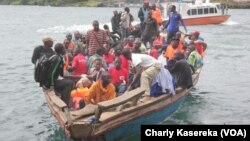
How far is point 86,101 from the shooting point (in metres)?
10.4

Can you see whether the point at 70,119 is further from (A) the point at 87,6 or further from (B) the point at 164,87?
(A) the point at 87,6

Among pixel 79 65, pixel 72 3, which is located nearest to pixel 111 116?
pixel 79 65

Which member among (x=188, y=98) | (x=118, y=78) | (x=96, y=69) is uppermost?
(x=96, y=69)

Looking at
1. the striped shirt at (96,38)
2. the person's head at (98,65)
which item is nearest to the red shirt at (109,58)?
the striped shirt at (96,38)

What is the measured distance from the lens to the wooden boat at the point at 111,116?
29.0ft

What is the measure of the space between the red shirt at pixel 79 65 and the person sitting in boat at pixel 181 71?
2354mm

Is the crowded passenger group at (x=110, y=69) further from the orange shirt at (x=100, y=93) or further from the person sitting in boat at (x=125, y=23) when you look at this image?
the person sitting in boat at (x=125, y=23)

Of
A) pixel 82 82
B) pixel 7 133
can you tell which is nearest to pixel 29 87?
pixel 7 133

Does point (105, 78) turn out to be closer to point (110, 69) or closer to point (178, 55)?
point (110, 69)

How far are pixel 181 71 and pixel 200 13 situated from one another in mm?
33575

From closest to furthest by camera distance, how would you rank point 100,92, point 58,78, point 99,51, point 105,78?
point 105,78 → point 100,92 → point 58,78 → point 99,51

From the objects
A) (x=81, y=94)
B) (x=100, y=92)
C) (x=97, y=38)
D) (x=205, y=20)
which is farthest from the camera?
(x=205, y=20)

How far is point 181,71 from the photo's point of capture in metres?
12.3

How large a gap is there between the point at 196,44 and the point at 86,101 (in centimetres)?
673
